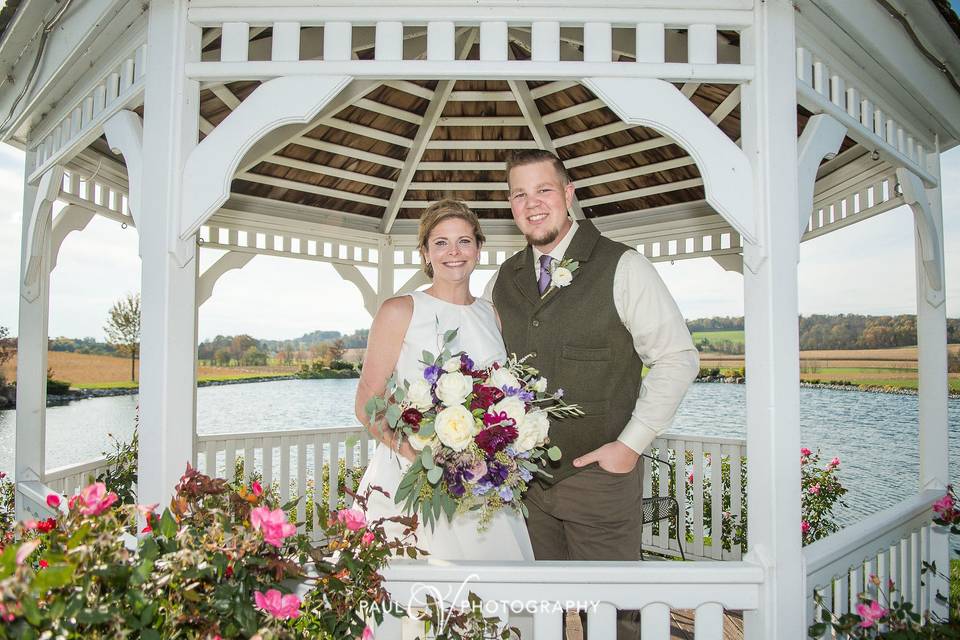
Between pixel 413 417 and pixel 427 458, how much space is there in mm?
141

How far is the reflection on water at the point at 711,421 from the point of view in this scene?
7.90 meters

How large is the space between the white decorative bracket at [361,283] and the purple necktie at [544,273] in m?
3.10

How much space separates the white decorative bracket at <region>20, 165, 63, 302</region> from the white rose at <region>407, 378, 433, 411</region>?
2.75 meters

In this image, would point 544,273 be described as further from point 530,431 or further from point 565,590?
point 565,590

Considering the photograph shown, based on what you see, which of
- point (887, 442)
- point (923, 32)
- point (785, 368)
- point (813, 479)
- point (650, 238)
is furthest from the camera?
point (887, 442)

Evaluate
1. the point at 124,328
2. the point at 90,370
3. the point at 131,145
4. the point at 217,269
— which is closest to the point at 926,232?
the point at 131,145

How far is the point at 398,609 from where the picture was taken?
6.05ft

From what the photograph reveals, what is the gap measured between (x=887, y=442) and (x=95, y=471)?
9259 millimetres

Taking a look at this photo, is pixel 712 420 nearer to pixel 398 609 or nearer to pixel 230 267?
pixel 230 267

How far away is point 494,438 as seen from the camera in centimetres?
187

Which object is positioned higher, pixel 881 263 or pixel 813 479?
pixel 881 263

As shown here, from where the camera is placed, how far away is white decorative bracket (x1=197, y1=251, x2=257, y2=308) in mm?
4797

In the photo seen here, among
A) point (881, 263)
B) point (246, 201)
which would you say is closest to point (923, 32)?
point (246, 201)

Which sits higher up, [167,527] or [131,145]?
[131,145]
